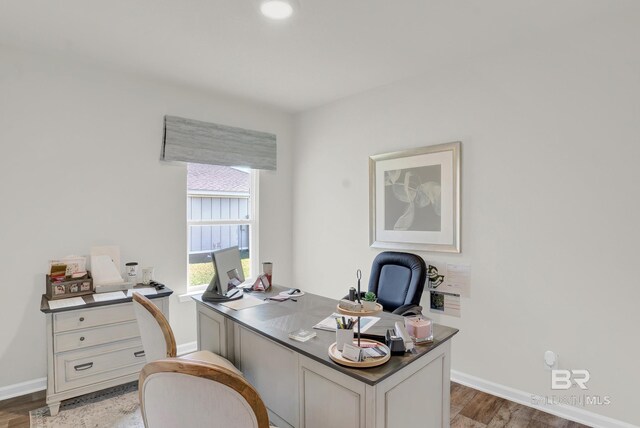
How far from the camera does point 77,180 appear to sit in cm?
286

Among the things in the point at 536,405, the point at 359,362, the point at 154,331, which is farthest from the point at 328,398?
the point at 536,405

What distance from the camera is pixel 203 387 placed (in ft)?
2.93

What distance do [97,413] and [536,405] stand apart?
10.2 feet

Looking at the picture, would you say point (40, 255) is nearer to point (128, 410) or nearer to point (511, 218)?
point (128, 410)

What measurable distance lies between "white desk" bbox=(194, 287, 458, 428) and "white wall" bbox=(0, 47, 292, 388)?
138 centimetres

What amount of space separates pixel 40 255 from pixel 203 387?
8.61 feet

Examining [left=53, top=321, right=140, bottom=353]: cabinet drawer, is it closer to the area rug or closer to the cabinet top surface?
the cabinet top surface

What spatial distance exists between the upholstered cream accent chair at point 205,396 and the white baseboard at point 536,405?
7.99 feet

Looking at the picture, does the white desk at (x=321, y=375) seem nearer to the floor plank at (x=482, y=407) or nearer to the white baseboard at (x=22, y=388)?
the floor plank at (x=482, y=407)

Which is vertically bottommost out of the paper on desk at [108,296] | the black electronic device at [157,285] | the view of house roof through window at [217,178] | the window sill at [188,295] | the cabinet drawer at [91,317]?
the window sill at [188,295]

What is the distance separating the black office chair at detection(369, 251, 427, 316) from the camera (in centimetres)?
274

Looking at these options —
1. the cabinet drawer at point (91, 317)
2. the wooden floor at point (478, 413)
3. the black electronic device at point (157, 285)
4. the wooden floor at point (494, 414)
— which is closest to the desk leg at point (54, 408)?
the wooden floor at point (478, 413)

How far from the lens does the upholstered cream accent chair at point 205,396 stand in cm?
88

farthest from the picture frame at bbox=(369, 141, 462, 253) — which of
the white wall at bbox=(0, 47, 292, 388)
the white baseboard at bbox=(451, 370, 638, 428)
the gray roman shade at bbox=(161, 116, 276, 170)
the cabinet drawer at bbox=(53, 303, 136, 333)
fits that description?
the cabinet drawer at bbox=(53, 303, 136, 333)
